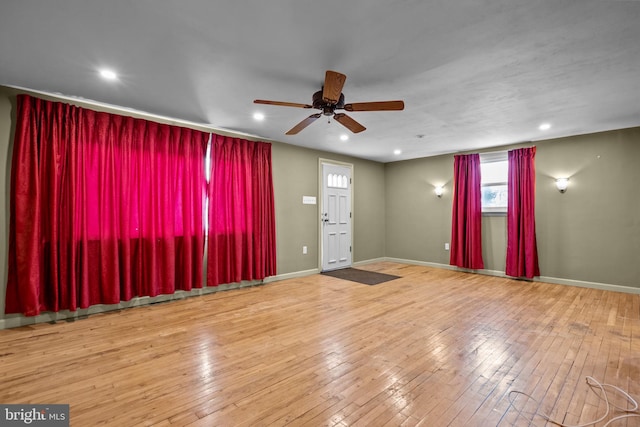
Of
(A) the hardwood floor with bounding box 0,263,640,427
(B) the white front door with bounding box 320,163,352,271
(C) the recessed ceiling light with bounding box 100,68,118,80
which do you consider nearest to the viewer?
(A) the hardwood floor with bounding box 0,263,640,427

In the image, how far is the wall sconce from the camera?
4.95 m

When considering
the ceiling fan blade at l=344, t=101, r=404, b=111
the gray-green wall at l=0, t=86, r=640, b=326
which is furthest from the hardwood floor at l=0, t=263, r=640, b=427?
the ceiling fan blade at l=344, t=101, r=404, b=111

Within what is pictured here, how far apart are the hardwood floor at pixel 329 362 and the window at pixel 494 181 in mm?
2248

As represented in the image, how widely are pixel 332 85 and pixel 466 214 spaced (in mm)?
4777

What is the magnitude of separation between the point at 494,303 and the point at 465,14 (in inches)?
140

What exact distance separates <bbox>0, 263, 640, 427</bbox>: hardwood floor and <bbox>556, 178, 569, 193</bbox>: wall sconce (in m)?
1.87

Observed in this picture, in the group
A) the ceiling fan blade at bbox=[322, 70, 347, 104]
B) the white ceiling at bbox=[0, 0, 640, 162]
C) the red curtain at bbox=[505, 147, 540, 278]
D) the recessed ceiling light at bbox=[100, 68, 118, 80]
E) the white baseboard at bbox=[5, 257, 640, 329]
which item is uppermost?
the recessed ceiling light at bbox=[100, 68, 118, 80]

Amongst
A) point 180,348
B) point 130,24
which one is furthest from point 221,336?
point 130,24

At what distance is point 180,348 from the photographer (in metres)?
2.62

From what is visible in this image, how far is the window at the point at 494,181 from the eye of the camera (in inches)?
225

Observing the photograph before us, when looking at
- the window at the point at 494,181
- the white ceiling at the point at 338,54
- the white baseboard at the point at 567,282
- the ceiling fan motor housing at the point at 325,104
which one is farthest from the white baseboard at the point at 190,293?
the ceiling fan motor housing at the point at 325,104

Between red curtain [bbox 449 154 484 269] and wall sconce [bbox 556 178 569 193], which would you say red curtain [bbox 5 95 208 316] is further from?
wall sconce [bbox 556 178 569 193]

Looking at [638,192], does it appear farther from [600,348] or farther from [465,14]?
[465,14]

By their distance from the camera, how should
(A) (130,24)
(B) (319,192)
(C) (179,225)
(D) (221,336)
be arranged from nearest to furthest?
(A) (130,24) < (D) (221,336) < (C) (179,225) < (B) (319,192)
